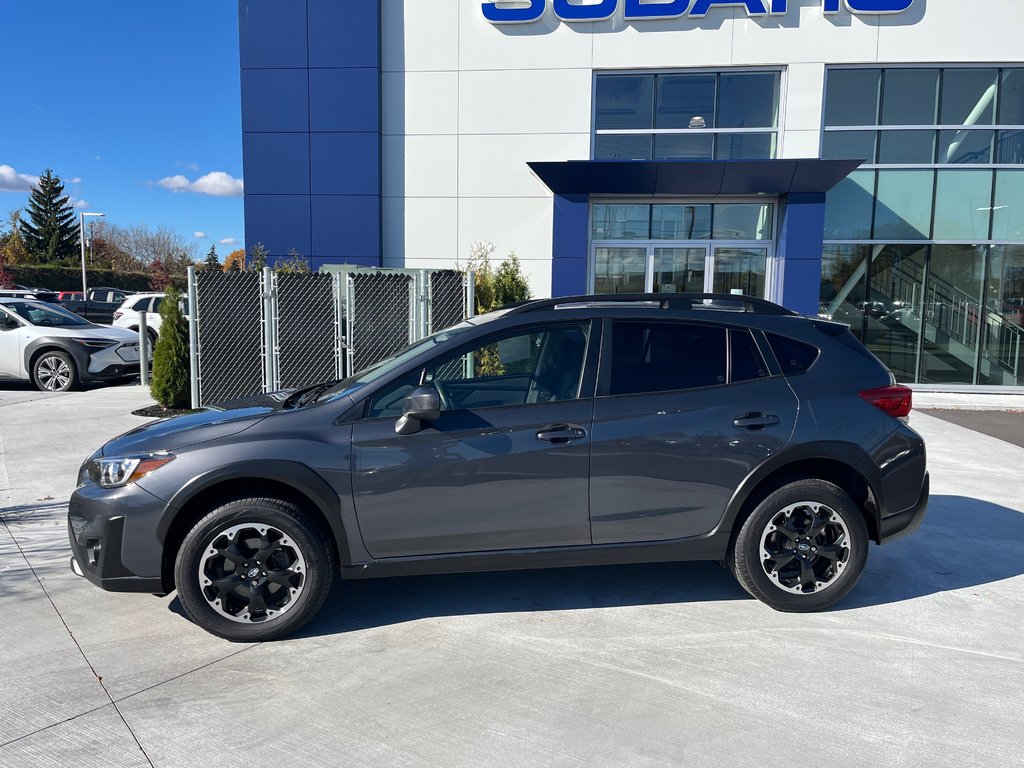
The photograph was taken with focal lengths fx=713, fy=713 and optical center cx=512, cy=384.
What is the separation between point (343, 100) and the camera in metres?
13.6

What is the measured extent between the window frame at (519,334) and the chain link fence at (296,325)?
6.03m

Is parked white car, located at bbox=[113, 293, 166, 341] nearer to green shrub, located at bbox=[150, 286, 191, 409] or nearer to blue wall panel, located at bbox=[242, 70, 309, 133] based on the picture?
blue wall panel, located at bbox=[242, 70, 309, 133]

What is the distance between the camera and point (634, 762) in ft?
8.86

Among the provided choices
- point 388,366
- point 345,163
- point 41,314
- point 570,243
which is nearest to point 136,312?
point 41,314

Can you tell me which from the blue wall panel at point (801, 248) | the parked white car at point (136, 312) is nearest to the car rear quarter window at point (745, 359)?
the blue wall panel at point (801, 248)

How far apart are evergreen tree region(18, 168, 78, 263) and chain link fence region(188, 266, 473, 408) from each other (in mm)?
57946

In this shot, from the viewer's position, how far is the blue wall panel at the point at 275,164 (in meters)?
13.8

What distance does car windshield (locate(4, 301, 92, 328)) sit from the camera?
41.3ft

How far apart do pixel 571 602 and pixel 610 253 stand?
10.1m

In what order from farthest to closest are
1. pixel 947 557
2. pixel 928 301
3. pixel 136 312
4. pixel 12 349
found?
pixel 136 312 → pixel 928 301 → pixel 12 349 → pixel 947 557

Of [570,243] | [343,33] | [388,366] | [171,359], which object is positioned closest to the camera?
[388,366]

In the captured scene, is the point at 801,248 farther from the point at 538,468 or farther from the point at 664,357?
the point at 538,468

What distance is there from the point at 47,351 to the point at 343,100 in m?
6.96

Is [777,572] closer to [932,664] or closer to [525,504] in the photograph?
[932,664]
